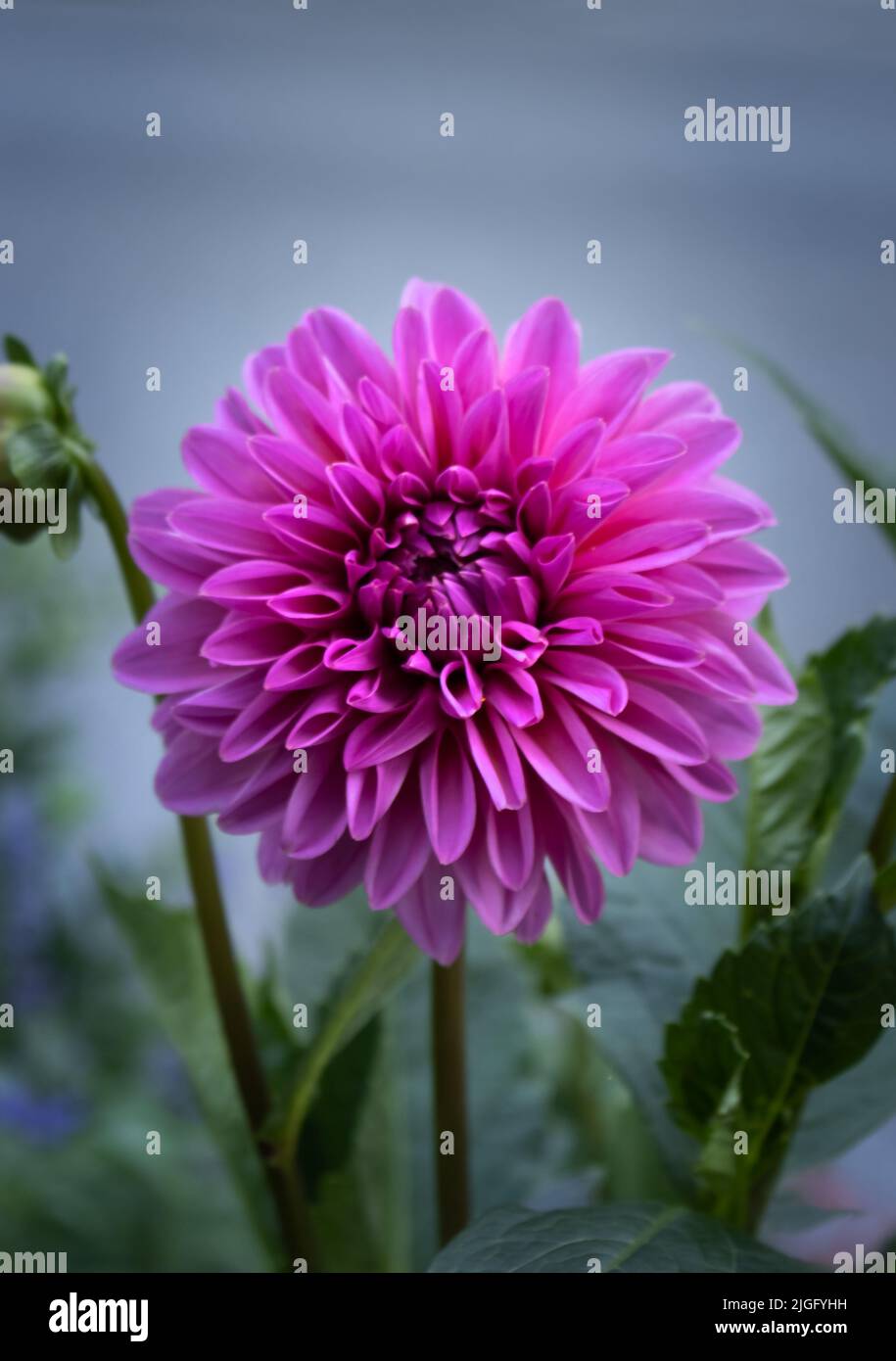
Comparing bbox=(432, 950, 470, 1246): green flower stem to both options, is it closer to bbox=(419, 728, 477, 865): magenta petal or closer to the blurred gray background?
bbox=(419, 728, 477, 865): magenta petal

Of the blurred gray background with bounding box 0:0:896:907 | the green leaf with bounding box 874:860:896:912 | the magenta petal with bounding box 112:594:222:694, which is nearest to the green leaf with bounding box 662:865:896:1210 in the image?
the green leaf with bounding box 874:860:896:912

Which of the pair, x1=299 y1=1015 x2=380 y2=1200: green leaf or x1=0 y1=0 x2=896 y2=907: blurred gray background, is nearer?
x1=299 y1=1015 x2=380 y2=1200: green leaf

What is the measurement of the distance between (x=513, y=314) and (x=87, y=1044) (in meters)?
0.34

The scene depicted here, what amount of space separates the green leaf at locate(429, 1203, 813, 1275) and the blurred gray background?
0.28 m

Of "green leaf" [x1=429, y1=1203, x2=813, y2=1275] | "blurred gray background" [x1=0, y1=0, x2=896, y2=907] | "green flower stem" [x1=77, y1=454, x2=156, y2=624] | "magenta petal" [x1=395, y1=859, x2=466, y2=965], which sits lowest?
"green leaf" [x1=429, y1=1203, x2=813, y2=1275]

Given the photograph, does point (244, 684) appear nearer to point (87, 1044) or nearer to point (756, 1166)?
point (756, 1166)

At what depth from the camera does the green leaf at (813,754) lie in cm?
27

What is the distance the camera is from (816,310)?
0.58m

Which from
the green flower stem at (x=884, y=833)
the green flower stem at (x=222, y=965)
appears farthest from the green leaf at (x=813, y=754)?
the green flower stem at (x=222, y=965)

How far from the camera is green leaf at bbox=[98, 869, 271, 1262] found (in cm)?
31

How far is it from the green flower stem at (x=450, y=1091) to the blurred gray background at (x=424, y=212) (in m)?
0.27

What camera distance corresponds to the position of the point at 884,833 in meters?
0.28

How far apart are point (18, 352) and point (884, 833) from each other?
0.21 metres

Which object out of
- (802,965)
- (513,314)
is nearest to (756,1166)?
(802,965)
